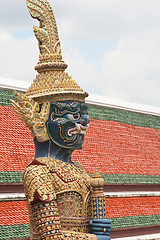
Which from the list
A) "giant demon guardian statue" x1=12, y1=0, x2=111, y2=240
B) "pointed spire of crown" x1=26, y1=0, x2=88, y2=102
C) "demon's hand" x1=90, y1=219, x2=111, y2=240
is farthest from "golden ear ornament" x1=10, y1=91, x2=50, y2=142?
"demon's hand" x1=90, y1=219, x2=111, y2=240

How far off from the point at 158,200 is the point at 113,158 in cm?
159

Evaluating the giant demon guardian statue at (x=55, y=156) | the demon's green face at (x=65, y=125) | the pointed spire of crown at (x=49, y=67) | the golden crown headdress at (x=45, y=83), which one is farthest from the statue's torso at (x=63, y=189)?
the pointed spire of crown at (x=49, y=67)

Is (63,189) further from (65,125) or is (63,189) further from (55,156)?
(65,125)

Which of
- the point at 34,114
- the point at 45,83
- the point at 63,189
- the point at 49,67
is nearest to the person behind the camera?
the point at 63,189

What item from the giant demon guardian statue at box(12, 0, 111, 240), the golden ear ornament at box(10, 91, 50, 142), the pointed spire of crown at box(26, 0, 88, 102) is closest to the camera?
the giant demon guardian statue at box(12, 0, 111, 240)

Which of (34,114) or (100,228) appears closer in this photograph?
(100,228)

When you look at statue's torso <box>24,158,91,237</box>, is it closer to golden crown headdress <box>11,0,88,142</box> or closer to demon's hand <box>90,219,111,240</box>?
demon's hand <box>90,219,111,240</box>

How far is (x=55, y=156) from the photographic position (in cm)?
501

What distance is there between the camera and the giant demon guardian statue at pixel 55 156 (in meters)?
4.63

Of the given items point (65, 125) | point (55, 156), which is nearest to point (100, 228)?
point (55, 156)

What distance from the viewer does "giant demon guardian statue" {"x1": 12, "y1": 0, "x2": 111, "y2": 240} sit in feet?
15.2

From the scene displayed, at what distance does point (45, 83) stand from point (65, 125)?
0.45 meters

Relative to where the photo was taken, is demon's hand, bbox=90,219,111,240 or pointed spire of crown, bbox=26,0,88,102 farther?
pointed spire of crown, bbox=26,0,88,102

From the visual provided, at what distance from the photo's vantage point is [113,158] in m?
10.8
